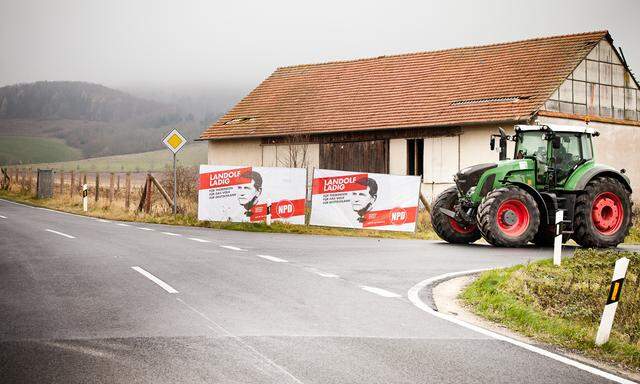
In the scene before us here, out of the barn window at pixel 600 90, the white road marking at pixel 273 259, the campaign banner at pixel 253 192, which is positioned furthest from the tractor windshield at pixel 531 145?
the barn window at pixel 600 90

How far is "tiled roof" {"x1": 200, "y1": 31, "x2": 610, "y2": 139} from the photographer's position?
32.8 m

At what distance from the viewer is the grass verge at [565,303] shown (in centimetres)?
781

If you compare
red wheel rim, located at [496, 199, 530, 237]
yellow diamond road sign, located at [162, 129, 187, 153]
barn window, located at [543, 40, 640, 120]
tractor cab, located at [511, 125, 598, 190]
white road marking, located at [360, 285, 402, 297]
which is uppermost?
barn window, located at [543, 40, 640, 120]

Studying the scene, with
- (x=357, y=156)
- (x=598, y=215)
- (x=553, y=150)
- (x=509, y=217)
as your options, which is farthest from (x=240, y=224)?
(x=357, y=156)

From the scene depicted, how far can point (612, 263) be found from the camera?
45.1 feet

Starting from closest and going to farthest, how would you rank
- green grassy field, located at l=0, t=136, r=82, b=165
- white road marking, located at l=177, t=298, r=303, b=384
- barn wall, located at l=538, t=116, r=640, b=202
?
white road marking, located at l=177, t=298, r=303, b=384, barn wall, located at l=538, t=116, r=640, b=202, green grassy field, located at l=0, t=136, r=82, b=165

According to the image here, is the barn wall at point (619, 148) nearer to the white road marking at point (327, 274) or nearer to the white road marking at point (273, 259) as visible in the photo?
the white road marking at point (273, 259)

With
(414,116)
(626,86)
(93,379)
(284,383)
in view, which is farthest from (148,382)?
(626,86)

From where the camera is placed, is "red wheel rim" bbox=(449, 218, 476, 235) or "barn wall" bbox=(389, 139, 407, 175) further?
"barn wall" bbox=(389, 139, 407, 175)

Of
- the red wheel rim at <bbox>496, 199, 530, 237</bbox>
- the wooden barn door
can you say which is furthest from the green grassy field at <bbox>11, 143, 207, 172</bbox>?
the red wheel rim at <bbox>496, 199, 530, 237</bbox>

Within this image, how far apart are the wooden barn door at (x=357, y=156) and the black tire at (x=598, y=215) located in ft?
58.2

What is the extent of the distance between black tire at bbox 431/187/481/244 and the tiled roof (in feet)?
41.1

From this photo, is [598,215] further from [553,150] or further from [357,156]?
[357,156]

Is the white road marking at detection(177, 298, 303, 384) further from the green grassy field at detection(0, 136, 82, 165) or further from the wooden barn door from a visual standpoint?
the green grassy field at detection(0, 136, 82, 165)
